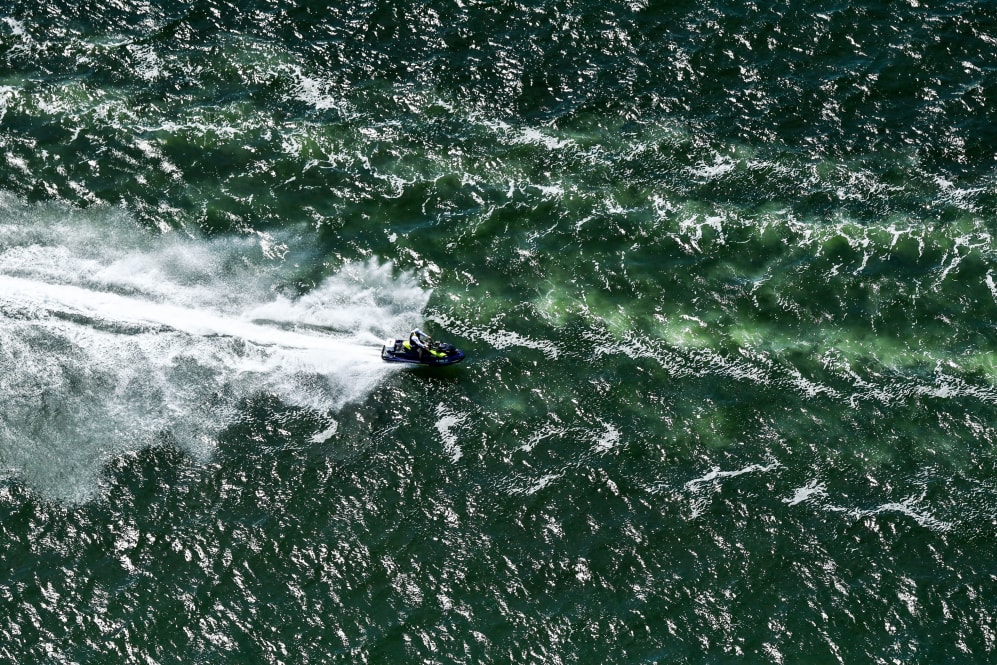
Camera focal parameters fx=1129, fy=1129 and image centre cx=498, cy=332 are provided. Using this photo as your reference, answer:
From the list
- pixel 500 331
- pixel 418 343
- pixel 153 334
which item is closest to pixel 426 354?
pixel 418 343

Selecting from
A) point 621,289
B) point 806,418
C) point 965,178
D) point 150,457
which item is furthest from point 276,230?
point 965,178

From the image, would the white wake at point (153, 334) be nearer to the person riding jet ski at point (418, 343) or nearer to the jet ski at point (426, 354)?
the jet ski at point (426, 354)

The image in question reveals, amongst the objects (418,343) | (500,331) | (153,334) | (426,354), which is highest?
(418,343)

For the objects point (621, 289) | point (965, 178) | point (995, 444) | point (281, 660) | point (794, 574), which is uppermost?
point (965, 178)

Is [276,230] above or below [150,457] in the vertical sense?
above

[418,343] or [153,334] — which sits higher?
[418,343]

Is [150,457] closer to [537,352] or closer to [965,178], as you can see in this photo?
[537,352]

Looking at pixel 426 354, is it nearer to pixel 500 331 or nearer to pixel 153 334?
pixel 500 331
